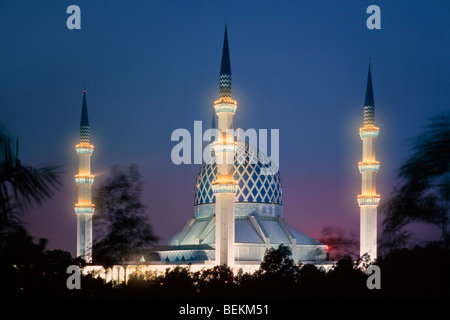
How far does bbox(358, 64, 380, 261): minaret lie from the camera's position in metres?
38.6

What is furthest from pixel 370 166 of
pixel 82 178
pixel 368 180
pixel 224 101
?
pixel 82 178

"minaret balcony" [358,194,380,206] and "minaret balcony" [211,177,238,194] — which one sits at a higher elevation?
"minaret balcony" [211,177,238,194]

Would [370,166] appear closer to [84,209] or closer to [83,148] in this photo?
[84,209]

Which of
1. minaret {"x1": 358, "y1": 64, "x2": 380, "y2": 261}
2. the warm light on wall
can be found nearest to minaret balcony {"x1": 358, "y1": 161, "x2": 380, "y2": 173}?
minaret {"x1": 358, "y1": 64, "x2": 380, "y2": 261}

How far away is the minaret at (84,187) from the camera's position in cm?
3931

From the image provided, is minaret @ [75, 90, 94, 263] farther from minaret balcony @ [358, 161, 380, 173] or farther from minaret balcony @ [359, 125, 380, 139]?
minaret balcony @ [359, 125, 380, 139]

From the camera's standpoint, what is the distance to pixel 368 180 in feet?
129

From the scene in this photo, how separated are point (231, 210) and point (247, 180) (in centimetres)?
1016

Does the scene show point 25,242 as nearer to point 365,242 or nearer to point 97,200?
point 97,200

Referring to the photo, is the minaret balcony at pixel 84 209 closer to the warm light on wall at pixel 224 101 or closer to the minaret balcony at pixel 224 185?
the minaret balcony at pixel 224 185

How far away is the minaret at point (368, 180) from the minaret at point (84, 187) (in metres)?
13.9

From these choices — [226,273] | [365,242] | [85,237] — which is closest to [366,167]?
[365,242]
